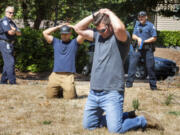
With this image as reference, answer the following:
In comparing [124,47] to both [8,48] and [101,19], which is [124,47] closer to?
[101,19]

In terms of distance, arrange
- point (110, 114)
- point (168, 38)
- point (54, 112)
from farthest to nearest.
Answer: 1. point (168, 38)
2. point (54, 112)
3. point (110, 114)

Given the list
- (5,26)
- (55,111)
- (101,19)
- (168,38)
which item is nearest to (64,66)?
(55,111)

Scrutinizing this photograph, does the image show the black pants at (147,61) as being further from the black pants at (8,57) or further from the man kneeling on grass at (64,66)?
the black pants at (8,57)

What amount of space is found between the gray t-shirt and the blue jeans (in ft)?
0.35

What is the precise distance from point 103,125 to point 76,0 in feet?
46.8

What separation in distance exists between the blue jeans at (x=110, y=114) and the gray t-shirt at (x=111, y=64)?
0.11m

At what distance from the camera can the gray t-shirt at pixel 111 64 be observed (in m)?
4.87

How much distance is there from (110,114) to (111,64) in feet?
2.15

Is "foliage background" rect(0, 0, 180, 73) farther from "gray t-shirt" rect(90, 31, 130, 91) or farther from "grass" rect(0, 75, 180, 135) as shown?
"gray t-shirt" rect(90, 31, 130, 91)

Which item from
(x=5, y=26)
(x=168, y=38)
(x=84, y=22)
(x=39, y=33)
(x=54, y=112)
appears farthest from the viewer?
(x=168, y=38)

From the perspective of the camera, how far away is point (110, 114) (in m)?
4.86

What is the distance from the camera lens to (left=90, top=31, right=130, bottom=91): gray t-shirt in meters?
4.87

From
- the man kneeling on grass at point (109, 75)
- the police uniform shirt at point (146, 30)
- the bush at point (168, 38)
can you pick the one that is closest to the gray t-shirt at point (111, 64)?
the man kneeling on grass at point (109, 75)

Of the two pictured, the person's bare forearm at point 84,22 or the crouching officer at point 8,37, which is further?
the crouching officer at point 8,37
